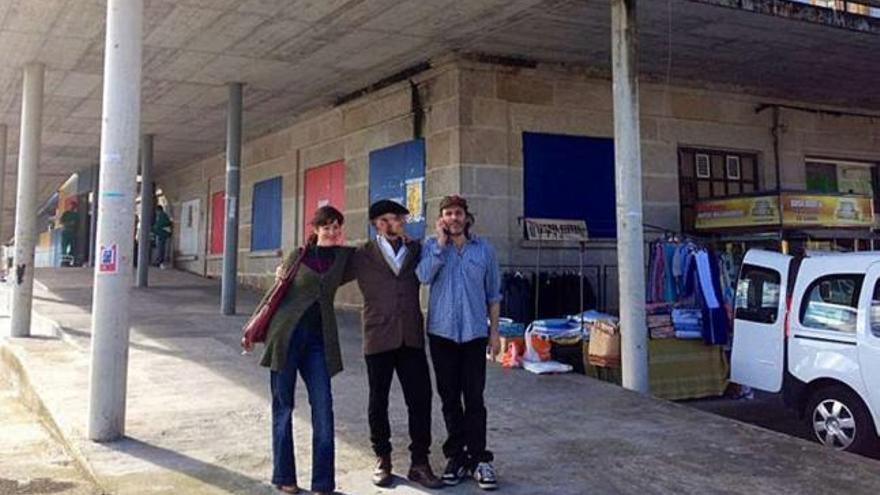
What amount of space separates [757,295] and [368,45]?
244 inches

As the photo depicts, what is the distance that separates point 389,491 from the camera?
441 cm

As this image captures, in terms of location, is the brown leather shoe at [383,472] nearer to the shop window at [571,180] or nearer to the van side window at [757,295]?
the van side window at [757,295]

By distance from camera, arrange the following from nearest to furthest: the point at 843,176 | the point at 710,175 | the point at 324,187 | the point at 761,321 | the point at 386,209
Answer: the point at 386,209 → the point at 761,321 → the point at 710,175 → the point at 843,176 → the point at 324,187

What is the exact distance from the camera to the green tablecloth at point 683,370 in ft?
28.2

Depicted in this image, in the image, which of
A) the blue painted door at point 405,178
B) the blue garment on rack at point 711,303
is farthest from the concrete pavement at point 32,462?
the blue garment on rack at point 711,303

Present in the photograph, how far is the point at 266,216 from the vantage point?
17.6m

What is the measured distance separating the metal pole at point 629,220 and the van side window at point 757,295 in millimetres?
954

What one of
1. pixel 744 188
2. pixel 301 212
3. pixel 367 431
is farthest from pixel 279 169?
pixel 367 431

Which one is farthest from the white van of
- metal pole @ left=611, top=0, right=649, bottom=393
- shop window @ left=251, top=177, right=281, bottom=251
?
shop window @ left=251, top=177, right=281, bottom=251

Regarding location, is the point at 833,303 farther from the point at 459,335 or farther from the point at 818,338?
the point at 459,335

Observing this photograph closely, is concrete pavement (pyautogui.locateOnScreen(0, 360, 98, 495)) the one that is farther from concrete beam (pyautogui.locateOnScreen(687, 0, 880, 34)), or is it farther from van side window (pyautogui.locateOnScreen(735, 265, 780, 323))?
concrete beam (pyautogui.locateOnScreen(687, 0, 880, 34))

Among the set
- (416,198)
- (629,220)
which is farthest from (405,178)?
(629,220)

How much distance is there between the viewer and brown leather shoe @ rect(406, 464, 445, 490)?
448cm

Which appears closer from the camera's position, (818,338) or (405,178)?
(818,338)
